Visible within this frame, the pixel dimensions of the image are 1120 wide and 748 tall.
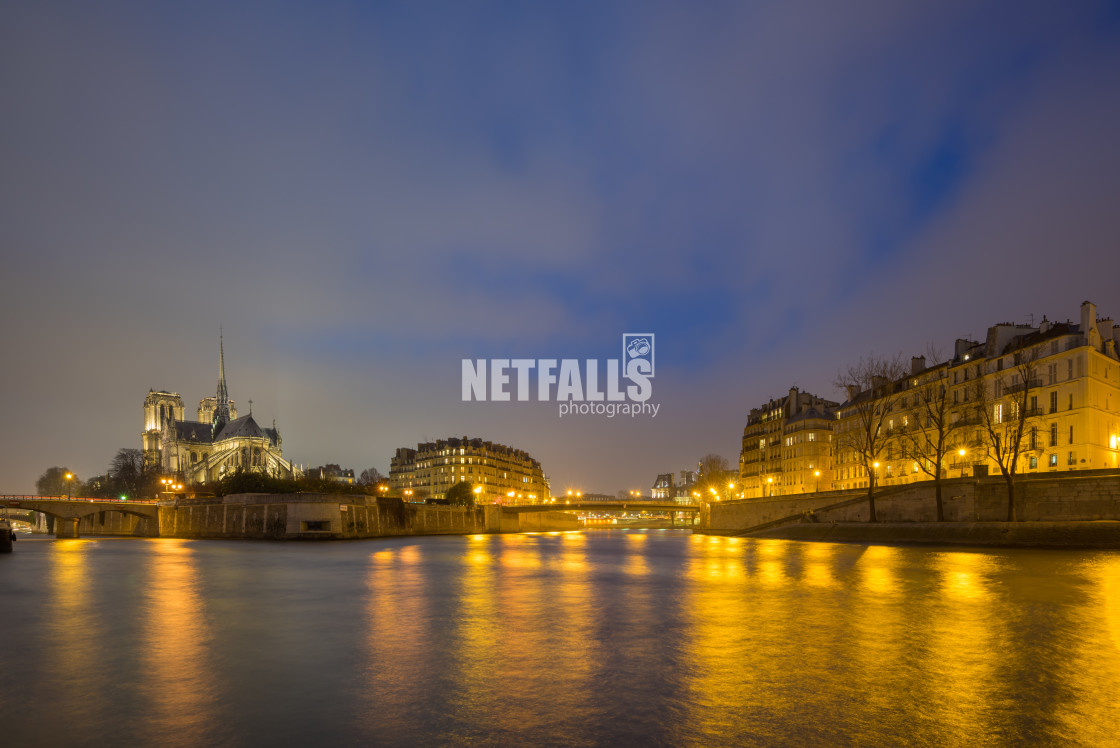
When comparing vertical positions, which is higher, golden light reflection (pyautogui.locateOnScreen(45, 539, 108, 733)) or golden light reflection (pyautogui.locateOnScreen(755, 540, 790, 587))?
golden light reflection (pyautogui.locateOnScreen(45, 539, 108, 733))

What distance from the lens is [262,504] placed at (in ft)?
267

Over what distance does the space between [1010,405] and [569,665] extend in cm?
7023

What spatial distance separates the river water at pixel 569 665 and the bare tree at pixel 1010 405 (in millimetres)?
40779

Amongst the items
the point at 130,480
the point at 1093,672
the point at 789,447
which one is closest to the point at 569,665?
the point at 1093,672

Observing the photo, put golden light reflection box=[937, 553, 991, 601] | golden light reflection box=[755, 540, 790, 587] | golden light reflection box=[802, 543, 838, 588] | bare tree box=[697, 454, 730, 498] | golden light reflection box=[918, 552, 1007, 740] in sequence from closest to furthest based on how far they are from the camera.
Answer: golden light reflection box=[918, 552, 1007, 740] → golden light reflection box=[937, 553, 991, 601] → golden light reflection box=[802, 543, 838, 588] → golden light reflection box=[755, 540, 790, 587] → bare tree box=[697, 454, 730, 498]

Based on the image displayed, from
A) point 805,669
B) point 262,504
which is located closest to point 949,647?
point 805,669

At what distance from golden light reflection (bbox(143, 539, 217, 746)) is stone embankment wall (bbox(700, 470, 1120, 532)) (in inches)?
2174

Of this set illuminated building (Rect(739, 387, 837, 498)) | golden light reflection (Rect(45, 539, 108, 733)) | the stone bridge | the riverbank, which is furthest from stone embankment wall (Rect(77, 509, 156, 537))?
illuminated building (Rect(739, 387, 837, 498))

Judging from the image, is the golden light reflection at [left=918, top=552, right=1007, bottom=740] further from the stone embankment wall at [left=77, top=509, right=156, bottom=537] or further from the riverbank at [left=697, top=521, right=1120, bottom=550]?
the stone embankment wall at [left=77, top=509, right=156, bottom=537]

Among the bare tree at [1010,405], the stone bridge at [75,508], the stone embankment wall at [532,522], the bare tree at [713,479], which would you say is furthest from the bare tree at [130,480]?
the bare tree at [1010,405]

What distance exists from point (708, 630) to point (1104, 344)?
6795cm

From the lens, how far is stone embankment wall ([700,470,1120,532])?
48000 millimetres

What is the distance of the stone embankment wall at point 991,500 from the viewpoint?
48.0 m

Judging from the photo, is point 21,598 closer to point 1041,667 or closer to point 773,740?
point 773,740
